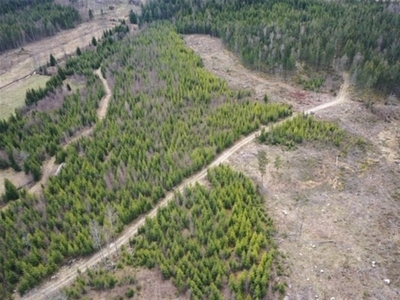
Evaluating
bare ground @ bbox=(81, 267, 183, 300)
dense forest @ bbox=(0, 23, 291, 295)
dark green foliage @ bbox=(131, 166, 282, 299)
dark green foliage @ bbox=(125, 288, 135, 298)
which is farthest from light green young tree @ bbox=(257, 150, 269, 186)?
dark green foliage @ bbox=(125, 288, 135, 298)

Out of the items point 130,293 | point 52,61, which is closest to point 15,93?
point 52,61

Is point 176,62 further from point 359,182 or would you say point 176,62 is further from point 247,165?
point 359,182

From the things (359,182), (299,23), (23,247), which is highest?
(299,23)

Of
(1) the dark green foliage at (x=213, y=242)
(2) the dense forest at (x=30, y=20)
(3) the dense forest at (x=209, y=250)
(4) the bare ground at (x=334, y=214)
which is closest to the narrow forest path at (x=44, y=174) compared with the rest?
(4) the bare ground at (x=334, y=214)

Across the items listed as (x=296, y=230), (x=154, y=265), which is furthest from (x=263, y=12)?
(x=154, y=265)

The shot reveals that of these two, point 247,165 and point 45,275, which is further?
point 247,165

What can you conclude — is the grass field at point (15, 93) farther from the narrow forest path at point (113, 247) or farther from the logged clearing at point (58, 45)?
the narrow forest path at point (113, 247)

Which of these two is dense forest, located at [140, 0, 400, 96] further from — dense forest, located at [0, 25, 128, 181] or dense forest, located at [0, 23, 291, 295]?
dense forest, located at [0, 25, 128, 181]

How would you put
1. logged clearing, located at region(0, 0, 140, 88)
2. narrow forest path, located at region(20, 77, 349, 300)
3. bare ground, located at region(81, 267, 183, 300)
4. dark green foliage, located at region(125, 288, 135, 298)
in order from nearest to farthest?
1. dark green foliage, located at region(125, 288, 135, 298)
2. bare ground, located at region(81, 267, 183, 300)
3. narrow forest path, located at region(20, 77, 349, 300)
4. logged clearing, located at region(0, 0, 140, 88)
